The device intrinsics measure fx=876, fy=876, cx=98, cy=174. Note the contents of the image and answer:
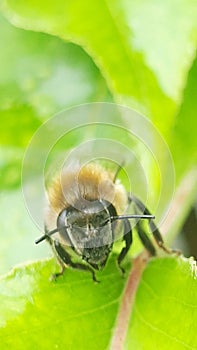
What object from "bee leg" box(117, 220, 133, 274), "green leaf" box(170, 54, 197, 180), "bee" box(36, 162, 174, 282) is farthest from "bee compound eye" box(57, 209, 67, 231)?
"green leaf" box(170, 54, 197, 180)

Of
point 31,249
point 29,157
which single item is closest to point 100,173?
point 29,157

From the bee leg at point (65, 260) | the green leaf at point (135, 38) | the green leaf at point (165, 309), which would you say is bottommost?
the green leaf at point (165, 309)

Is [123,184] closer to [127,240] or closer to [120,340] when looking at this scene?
[127,240]

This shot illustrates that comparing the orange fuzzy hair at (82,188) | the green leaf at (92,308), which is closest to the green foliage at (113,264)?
the green leaf at (92,308)

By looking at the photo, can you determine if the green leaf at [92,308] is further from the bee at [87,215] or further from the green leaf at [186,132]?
the green leaf at [186,132]

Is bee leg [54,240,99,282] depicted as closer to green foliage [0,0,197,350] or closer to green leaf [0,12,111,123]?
green foliage [0,0,197,350]

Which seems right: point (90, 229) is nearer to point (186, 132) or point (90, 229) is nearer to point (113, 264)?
point (113, 264)
